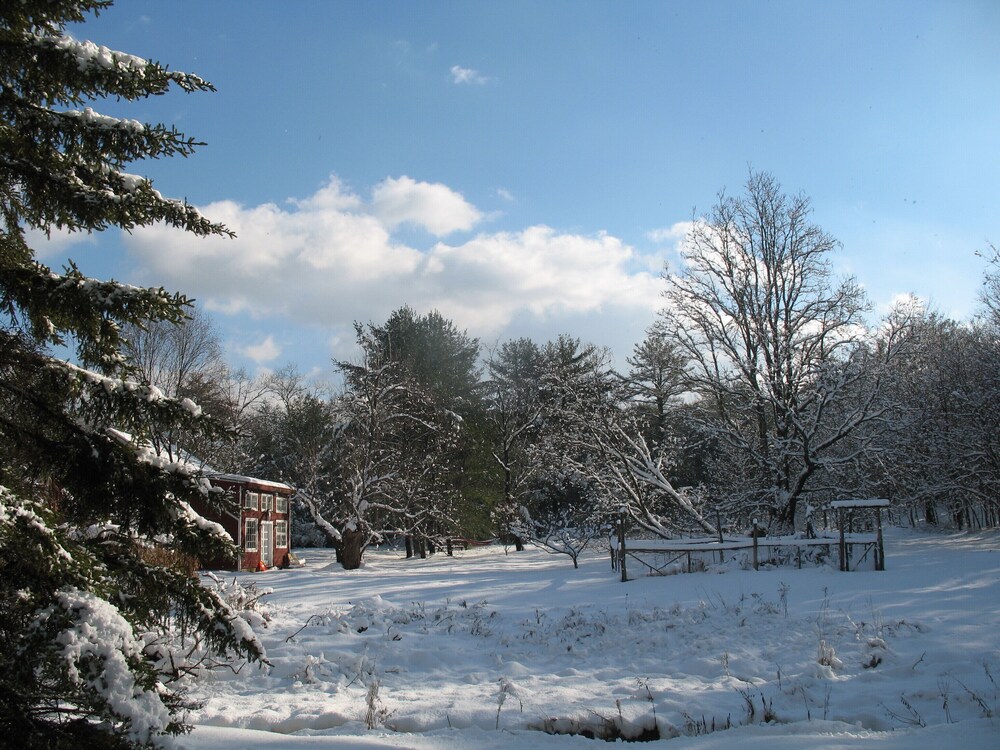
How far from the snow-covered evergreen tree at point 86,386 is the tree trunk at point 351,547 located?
24.8 metres

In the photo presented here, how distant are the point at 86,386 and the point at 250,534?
93.0 ft

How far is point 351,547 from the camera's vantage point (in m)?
29.6

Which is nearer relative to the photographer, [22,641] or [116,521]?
[22,641]

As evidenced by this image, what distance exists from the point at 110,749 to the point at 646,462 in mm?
21898

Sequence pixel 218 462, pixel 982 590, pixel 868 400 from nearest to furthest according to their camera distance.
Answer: pixel 982 590 < pixel 868 400 < pixel 218 462

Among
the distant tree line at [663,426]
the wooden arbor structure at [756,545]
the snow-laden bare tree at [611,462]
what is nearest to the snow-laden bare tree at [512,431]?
the distant tree line at [663,426]

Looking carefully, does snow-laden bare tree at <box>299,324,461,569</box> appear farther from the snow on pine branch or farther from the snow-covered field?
the snow on pine branch

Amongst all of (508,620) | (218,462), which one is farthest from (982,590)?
(218,462)

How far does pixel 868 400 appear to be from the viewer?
72.0ft

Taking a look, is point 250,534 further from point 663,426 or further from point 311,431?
point 663,426

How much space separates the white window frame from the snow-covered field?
16964mm

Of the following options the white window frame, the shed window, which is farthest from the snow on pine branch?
the shed window

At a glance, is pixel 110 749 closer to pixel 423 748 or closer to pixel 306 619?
pixel 423 748

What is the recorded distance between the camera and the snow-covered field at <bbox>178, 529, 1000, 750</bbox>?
6.50m
